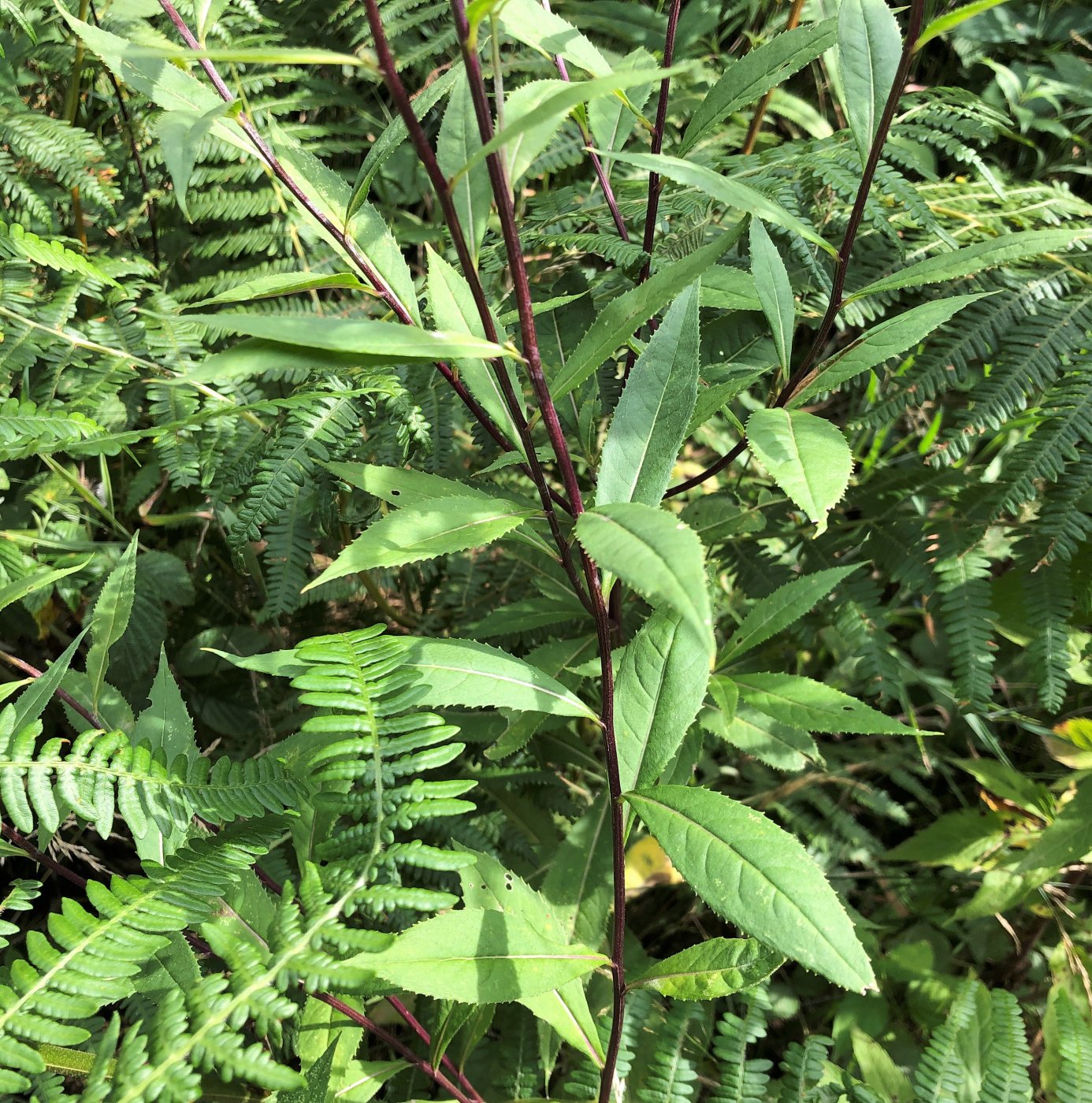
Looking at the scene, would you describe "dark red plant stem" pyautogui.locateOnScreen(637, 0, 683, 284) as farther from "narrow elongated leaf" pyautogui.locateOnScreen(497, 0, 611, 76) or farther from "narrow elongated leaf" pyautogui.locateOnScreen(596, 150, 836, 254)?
"narrow elongated leaf" pyautogui.locateOnScreen(596, 150, 836, 254)

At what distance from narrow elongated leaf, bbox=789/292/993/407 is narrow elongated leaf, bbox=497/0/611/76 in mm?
458

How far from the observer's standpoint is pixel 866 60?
1.06 metres

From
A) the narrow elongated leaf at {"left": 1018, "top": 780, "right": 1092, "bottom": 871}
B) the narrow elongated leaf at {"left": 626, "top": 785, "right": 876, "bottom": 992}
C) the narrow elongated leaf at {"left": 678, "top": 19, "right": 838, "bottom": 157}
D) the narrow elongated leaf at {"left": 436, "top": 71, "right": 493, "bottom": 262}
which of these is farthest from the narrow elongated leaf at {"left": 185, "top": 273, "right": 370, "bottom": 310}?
the narrow elongated leaf at {"left": 1018, "top": 780, "right": 1092, "bottom": 871}

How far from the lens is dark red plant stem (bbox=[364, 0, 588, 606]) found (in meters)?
0.72

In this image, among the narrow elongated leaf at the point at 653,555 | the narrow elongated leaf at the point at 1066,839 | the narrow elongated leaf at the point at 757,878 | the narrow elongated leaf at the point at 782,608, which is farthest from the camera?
the narrow elongated leaf at the point at 1066,839

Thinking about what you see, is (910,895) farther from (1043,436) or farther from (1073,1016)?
(1043,436)

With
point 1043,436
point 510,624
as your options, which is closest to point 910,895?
point 1043,436

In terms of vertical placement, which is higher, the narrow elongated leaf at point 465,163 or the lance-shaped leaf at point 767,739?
the narrow elongated leaf at point 465,163

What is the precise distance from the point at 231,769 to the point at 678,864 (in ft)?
1.81

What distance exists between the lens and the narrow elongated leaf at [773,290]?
1.13 meters

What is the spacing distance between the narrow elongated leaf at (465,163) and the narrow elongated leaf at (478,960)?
76 cm

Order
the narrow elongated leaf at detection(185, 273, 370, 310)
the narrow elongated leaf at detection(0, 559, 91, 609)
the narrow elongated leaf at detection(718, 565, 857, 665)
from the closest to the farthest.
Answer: the narrow elongated leaf at detection(185, 273, 370, 310) < the narrow elongated leaf at detection(0, 559, 91, 609) < the narrow elongated leaf at detection(718, 565, 857, 665)

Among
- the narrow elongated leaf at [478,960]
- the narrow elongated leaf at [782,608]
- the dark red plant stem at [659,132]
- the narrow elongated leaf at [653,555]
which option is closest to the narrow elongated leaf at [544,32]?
the dark red plant stem at [659,132]

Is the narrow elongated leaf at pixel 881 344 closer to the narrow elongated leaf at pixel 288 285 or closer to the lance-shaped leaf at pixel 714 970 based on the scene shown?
the narrow elongated leaf at pixel 288 285
